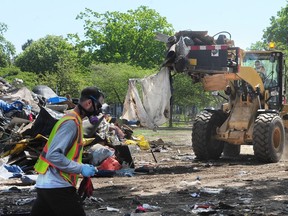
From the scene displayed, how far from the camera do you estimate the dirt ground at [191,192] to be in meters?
7.58

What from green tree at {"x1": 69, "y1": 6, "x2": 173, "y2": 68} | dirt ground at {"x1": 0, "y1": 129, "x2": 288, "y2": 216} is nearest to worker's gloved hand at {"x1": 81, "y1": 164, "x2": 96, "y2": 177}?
dirt ground at {"x1": 0, "y1": 129, "x2": 288, "y2": 216}

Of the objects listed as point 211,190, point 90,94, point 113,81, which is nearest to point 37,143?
point 211,190

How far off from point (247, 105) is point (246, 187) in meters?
4.80

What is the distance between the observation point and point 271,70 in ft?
48.7

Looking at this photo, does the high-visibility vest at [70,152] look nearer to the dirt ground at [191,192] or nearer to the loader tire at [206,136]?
the dirt ground at [191,192]

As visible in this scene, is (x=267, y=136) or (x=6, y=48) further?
(x=6, y=48)

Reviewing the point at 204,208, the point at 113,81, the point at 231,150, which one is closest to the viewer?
the point at 204,208

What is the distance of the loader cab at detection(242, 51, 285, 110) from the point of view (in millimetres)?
14617

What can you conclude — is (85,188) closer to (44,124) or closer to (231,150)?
(44,124)

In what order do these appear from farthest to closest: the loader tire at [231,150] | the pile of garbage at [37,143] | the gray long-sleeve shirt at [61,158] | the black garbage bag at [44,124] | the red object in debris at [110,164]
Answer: the loader tire at [231,150] < the black garbage bag at [44,124] < the pile of garbage at [37,143] < the red object in debris at [110,164] < the gray long-sleeve shirt at [61,158]

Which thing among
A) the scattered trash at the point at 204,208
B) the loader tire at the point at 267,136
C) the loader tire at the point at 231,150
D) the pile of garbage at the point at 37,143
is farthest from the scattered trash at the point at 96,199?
the loader tire at the point at 231,150

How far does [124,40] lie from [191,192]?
47.4m

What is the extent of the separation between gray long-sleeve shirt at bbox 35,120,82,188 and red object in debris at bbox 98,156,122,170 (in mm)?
7060

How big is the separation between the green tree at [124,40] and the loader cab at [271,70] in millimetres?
39227
